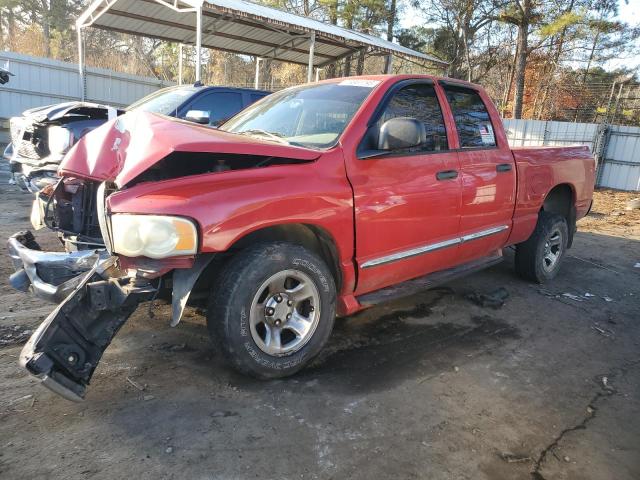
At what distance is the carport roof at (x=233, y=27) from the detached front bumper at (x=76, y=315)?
337 inches

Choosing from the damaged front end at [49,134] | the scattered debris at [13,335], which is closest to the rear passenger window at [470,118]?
the scattered debris at [13,335]

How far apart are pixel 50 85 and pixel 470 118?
50.8 feet

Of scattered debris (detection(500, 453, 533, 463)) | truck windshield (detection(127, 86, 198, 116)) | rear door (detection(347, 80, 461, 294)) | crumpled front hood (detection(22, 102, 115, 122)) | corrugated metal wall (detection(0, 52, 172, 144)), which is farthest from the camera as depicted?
corrugated metal wall (detection(0, 52, 172, 144))

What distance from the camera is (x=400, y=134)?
3113 mm

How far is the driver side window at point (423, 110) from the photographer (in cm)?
359

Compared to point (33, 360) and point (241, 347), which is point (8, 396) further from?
point (241, 347)

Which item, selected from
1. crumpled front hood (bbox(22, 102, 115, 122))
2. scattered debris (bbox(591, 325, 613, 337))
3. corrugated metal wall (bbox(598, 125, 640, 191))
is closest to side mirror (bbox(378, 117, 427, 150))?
scattered debris (bbox(591, 325, 613, 337))

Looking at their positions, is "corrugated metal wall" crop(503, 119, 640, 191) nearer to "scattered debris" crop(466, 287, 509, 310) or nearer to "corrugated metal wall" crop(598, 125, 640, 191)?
"corrugated metal wall" crop(598, 125, 640, 191)

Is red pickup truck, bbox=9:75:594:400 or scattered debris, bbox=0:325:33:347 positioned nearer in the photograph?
red pickup truck, bbox=9:75:594:400

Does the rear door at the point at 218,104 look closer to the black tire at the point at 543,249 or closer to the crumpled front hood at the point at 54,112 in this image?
the crumpled front hood at the point at 54,112

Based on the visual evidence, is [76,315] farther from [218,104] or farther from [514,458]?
[218,104]

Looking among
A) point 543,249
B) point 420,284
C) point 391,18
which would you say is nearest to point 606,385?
point 420,284

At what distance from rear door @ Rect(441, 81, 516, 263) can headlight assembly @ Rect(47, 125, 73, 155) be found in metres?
4.65

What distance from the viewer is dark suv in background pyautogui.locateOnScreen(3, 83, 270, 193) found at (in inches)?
233
